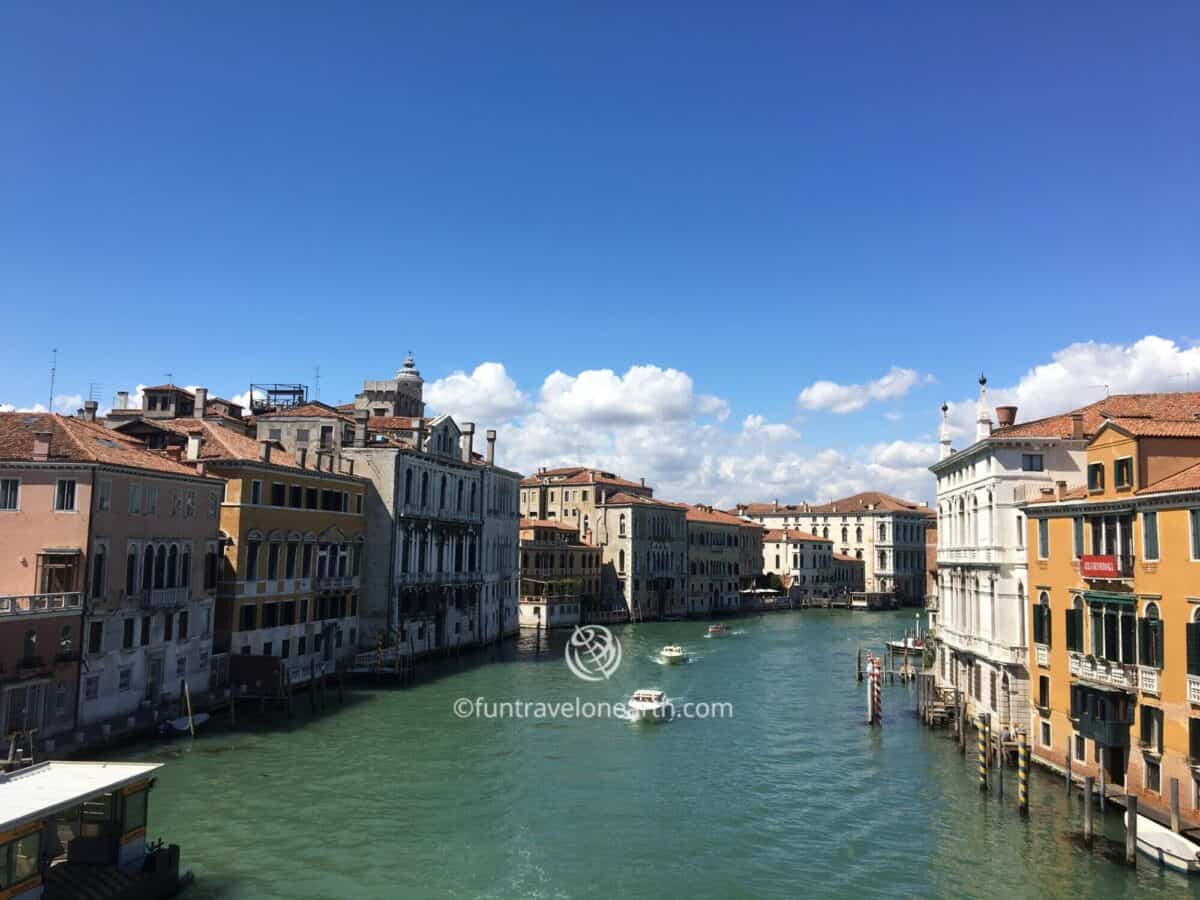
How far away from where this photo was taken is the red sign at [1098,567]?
20.4 meters

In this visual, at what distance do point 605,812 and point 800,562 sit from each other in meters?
85.5

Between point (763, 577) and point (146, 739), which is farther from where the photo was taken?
point (763, 577)

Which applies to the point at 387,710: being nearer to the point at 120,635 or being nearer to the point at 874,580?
the point at 120,635

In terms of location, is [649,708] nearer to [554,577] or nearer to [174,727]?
[174,727]

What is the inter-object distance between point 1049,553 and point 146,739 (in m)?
24.5

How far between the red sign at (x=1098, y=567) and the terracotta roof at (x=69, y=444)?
24.7 metres

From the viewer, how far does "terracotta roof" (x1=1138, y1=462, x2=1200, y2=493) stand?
18.2 metres

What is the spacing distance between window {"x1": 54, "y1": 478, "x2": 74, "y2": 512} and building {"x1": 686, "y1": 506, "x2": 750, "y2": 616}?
64.9 m

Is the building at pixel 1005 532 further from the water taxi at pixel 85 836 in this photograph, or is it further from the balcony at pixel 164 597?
the balcony at pixel 164 597

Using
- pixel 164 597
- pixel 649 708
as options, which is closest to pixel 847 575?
pixel 649 708

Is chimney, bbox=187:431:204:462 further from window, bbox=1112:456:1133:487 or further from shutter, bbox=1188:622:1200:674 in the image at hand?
shutter, bbox=1188:622:1200:674

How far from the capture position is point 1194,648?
1775 centimetres

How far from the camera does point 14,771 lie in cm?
1453

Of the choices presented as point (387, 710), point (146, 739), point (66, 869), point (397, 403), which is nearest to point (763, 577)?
point (397, 403)
